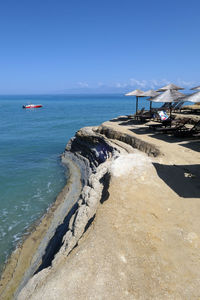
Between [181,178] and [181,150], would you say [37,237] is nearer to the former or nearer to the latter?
[181,178]

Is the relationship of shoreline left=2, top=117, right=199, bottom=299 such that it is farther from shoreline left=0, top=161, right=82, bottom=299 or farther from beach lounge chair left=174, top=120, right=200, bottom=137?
beach lounge chair left=174, top=120, right=200, bottom=137

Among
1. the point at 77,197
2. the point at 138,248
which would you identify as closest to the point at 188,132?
the point at 77,197

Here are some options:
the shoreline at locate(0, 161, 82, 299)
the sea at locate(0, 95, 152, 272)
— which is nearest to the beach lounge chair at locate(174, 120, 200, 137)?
the shoreline at locate(0, 161, 82, 299)

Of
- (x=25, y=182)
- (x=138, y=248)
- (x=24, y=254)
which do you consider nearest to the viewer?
(x=138, y=248)

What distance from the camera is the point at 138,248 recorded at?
4.25 meters

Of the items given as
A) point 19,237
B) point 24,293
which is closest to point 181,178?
point 24,293

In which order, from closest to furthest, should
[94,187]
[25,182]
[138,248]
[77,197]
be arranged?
[138,248] < [94,187] < [77,197] < [25,182]

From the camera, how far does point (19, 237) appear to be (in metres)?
9.25

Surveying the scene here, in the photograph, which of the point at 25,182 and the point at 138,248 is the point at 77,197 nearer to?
the point at 25,182

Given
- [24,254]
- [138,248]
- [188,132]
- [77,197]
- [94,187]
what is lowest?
[24,254]

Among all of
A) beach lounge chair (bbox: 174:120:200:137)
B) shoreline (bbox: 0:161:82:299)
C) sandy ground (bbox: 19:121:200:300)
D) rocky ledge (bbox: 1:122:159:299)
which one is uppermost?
beach lounge chair (bbox: 174:120:200:137)

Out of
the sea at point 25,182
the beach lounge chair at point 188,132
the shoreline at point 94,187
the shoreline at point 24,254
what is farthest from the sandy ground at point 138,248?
the beach lounge chair at point 188,132

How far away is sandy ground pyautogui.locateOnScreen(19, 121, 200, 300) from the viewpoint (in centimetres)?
348

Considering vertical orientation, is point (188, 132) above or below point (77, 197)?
above
